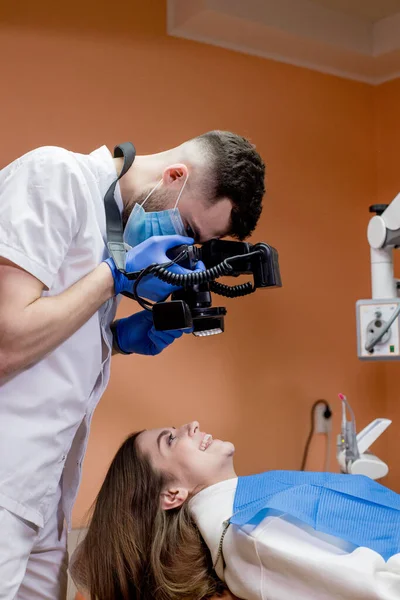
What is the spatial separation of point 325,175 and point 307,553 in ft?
7.45

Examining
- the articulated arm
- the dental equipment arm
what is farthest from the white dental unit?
the articulated arm

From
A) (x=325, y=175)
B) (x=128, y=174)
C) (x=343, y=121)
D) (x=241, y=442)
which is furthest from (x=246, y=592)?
(x=343, y=121)

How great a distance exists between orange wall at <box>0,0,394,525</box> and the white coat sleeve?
46.2 inches

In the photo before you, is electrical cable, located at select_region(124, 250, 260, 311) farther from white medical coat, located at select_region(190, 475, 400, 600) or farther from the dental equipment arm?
the dental equipment arm

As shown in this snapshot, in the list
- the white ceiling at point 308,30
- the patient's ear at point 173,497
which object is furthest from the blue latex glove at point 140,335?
the white ceiling at point 308,30

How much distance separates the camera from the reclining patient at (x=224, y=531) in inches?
52.6

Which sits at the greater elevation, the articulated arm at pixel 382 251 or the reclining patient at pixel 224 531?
the articulated arm at pixel 382 251

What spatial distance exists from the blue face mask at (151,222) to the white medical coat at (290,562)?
24.0 inches

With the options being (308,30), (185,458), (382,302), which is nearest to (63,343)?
(185,458)

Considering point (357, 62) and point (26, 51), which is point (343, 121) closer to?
point (357, 62)

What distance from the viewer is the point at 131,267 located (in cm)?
142

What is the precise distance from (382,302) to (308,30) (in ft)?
4.36

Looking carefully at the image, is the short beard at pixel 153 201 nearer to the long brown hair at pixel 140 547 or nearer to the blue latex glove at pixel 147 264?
the blue latex glove at pixel 147 264

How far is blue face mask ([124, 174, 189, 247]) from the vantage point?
1573 mm
